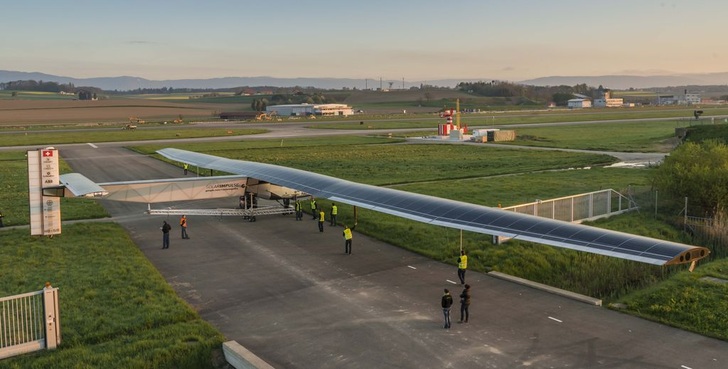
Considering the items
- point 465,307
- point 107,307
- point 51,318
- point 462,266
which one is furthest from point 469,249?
point 51,318

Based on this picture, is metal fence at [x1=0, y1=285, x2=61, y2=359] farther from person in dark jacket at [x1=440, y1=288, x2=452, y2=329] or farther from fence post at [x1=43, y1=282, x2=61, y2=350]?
person in dark jacket at [x1=440, y1=288, x2=452, y2=329]

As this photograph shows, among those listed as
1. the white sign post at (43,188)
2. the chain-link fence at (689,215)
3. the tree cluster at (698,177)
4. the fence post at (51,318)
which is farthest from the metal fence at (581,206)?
the white sign post at (43,188)

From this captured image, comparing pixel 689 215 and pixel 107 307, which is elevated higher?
pixel 689 215

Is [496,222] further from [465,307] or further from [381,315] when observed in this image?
[381,315]

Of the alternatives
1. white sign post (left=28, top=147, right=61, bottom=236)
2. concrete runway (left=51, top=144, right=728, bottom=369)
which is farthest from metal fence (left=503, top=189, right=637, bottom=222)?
white sign post (left=28, top=147, right=61, bottom=236)

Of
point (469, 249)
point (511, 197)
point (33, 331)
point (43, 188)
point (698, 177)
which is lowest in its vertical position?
point (33, 331)

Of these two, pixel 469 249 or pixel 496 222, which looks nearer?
pixel 496 222

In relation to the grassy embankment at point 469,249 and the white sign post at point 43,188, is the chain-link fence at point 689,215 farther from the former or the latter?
the white sign post at point 43,188

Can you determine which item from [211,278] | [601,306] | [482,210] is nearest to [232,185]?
[211,278]
